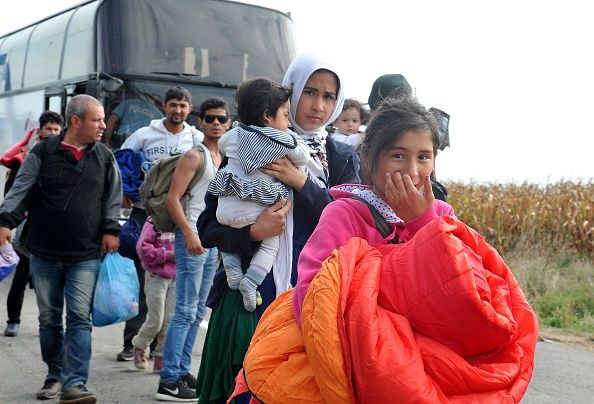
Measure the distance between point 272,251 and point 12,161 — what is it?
591cm

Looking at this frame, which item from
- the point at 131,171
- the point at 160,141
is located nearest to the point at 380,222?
the point at 131,171

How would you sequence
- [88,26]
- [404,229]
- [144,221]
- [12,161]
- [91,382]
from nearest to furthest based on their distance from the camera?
1. [404,229]
2. [91,382]
3. [144,221]
4. [12,161]
5. [88,26]

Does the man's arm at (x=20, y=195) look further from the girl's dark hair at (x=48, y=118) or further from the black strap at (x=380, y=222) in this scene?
the black strap at (x=380, y=222)

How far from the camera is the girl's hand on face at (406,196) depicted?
292 cm

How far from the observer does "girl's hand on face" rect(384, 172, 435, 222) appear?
115 inches

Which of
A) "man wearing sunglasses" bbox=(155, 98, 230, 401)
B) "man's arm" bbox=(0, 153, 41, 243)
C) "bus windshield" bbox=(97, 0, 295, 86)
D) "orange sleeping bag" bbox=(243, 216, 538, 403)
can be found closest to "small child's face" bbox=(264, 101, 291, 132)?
"orange sleeping bag" bbox=(243, 216, 538, 403)

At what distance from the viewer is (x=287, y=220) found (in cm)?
412

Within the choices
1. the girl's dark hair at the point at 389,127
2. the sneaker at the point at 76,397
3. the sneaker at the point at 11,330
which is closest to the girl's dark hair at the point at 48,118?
the sneaker at the point at 11,330

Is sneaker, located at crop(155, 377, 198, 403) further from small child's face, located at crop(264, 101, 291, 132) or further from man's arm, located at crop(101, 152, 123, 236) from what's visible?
small child's face, located at crop(264, 101, 291, 132)

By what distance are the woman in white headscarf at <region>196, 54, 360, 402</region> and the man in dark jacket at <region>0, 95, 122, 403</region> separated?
7.74 ft

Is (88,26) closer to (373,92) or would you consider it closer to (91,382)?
(91,382)

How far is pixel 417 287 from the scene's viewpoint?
8.43ft

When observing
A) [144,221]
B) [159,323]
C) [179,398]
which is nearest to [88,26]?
[144,221]

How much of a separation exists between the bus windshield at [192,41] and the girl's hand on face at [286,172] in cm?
794
